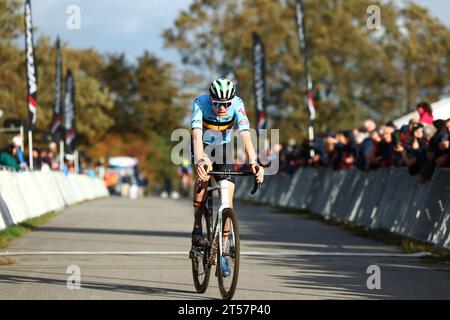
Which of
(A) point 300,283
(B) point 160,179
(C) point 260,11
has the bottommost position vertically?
(B) point 160,179

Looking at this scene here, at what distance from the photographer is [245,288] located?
37.1ft

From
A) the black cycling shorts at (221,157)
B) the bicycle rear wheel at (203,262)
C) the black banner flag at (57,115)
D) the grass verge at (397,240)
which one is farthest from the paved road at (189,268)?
the black banner flag at (57,115)

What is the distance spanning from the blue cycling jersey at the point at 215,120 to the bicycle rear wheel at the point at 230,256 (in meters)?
0.79

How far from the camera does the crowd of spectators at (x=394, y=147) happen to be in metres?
16.9

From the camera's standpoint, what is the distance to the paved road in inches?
429

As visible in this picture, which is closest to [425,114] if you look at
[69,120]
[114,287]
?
[114,287]

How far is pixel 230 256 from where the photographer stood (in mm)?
10523

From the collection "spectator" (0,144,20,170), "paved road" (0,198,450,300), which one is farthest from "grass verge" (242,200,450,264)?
"spectator" (0,144,20,170)

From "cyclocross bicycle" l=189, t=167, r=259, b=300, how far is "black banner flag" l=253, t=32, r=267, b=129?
27.6 metres

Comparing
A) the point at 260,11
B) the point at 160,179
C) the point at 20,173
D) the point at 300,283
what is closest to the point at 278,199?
the point at 20,173

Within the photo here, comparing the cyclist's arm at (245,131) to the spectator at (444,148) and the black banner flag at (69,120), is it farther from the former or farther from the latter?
the black banner flag at (69,120)

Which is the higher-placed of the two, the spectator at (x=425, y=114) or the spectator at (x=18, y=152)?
the spectator at (x=425, y=114)
